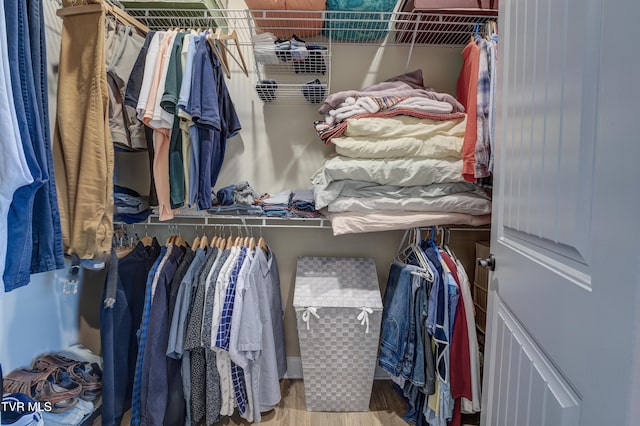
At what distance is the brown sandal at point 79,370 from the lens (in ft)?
4.47

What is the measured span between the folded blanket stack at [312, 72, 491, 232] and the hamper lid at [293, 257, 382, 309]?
16.5 inches

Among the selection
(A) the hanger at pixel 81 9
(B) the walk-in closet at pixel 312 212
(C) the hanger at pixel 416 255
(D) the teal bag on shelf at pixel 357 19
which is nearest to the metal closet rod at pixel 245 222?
(B) the walk-in closet at pixel 312 212

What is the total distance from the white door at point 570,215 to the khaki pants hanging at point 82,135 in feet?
4.49

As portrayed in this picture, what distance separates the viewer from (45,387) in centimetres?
125

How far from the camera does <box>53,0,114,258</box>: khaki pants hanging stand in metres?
1.12

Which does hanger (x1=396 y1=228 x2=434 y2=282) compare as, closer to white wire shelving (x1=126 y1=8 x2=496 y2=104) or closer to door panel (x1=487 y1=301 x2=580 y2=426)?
door panel (x1=487 y1=301 x2=580 y2=426)

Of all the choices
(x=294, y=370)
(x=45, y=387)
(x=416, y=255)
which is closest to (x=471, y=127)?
(x=416, y=255)

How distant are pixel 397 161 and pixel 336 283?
2.36 ft

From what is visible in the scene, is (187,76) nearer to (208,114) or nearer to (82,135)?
(208,114)

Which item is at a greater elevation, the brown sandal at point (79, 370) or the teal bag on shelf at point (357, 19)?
the teal bag on shelf at point (357, 19)

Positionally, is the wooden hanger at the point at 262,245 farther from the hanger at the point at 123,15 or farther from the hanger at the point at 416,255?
the hanger at the point at 123,15

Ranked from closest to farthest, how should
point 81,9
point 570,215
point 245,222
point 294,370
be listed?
1. point 570,215
2. point 81,9
3. point 245,222
4. point 294,370

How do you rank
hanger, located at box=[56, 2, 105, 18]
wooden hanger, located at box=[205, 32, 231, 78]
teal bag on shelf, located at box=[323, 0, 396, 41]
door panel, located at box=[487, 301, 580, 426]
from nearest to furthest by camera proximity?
door panel, located at box=[487, 301, 580, 426] → hanger, located at box=[56, 2, 105, 18] → wooden hanger, located at box=[205, 32, 231, 78] → teal bag on shelf, located at box=[323, 0, 396, 41]

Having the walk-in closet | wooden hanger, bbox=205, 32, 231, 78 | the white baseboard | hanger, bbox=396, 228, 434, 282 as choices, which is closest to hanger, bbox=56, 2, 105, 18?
the walk-in closet
